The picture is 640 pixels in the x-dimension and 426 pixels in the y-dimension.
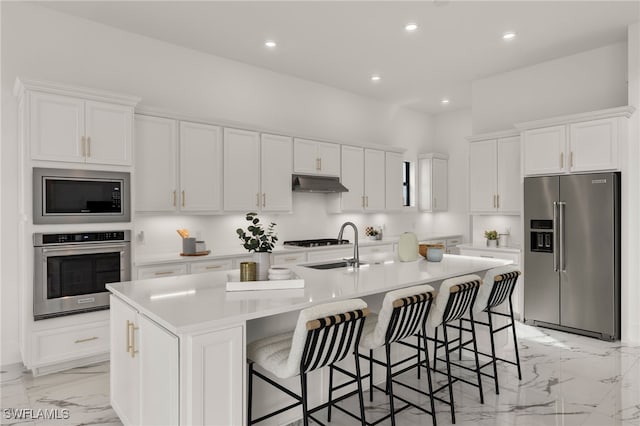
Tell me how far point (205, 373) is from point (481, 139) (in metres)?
5.08

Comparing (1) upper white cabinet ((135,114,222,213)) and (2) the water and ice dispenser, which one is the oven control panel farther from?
(2) the water and ice dispenser

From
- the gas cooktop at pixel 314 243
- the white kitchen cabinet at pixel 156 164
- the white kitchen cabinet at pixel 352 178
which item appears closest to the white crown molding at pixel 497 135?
the white kitchen cabinet at pixel 352 178

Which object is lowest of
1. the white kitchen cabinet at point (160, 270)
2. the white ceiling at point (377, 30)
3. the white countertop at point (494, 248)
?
the white kitchen cabinet at point (160, 270)

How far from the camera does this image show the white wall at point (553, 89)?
4.76 m

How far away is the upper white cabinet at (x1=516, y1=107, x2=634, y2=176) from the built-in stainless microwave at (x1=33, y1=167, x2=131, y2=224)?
4579mm

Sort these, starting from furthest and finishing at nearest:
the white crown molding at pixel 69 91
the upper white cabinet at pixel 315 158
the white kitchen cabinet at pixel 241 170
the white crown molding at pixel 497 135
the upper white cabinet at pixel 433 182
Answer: the upper white cabinet at pixel 433 182 → the upper white cabinet at pixel 315 158 → the white crown molding at pixel 497 135 → the white kitchen cabinet at pixel 241 170 → the white crown molding at pixel 69 91

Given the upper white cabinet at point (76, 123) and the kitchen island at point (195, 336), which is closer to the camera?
the kitchen island at point (195, 336)

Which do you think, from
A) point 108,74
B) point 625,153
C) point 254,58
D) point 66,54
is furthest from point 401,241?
point 66,54

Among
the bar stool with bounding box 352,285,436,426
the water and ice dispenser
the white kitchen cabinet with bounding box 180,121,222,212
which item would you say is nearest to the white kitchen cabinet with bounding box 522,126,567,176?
the water and ice dispenser

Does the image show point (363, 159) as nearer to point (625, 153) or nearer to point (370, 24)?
point (370, 24)

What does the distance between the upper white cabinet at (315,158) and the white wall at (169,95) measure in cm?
15

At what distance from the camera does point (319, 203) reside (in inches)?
240

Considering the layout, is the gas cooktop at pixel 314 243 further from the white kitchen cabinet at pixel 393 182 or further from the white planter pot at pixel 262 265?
the white planter pot at pixel 262 265

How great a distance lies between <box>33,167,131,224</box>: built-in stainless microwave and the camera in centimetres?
338
